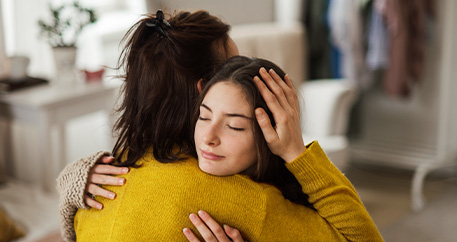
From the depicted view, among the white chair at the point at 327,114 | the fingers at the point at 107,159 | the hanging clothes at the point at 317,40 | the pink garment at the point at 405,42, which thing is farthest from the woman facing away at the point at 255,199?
the hanging clothes at the point at 317,40

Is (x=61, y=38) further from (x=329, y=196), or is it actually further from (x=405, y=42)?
(x=329, y=196)

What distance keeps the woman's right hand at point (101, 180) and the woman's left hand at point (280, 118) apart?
26 centimetres

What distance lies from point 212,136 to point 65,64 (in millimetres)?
1839

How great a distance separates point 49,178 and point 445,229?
183cm

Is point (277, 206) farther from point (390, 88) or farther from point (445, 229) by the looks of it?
point (390, 88)

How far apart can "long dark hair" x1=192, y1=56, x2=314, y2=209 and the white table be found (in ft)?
5.23

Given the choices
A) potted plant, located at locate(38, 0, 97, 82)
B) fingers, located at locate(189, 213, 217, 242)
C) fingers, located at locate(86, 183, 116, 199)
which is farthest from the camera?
potted plant, located at locate(38, 0, 97, 82)

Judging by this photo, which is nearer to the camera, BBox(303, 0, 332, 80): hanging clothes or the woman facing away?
the woman facing away

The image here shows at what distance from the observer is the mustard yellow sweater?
0.96 meters

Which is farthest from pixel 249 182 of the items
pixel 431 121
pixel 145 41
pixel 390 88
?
pixel 431 121

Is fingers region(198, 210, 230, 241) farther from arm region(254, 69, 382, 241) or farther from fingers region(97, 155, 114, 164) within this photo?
fingers region(97, 155, 114, 164)

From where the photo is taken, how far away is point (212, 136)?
97 cm

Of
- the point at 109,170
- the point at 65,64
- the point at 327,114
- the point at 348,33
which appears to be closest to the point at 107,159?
the point at 109,170

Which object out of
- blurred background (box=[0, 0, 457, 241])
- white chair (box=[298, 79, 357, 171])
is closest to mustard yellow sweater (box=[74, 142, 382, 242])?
blurred background (box=[0, 0, 457, 241])
